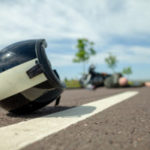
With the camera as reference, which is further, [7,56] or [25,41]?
[25,41]

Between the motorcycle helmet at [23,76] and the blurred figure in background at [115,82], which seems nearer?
the motorcycle helmet at [23,76]

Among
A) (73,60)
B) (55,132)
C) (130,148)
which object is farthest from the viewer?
(73,60)

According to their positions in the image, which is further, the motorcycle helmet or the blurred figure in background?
the blurred figure in background

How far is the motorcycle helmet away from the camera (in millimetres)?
4668

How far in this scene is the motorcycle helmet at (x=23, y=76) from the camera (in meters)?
4.67

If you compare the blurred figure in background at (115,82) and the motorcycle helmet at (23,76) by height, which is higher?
the motorcycle helmet at (23,76)

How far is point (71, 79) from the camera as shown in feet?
93.0

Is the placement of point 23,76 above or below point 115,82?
above

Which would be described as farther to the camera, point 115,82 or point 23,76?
point 115,82

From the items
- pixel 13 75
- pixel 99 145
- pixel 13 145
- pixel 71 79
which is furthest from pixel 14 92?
pixel 71 79

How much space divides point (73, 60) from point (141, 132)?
2954 centimetres

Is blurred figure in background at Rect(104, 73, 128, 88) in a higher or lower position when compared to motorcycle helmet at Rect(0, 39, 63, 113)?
lower

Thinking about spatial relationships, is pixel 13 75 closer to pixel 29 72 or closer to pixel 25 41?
pixel 29 72

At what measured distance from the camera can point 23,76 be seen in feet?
15.3
